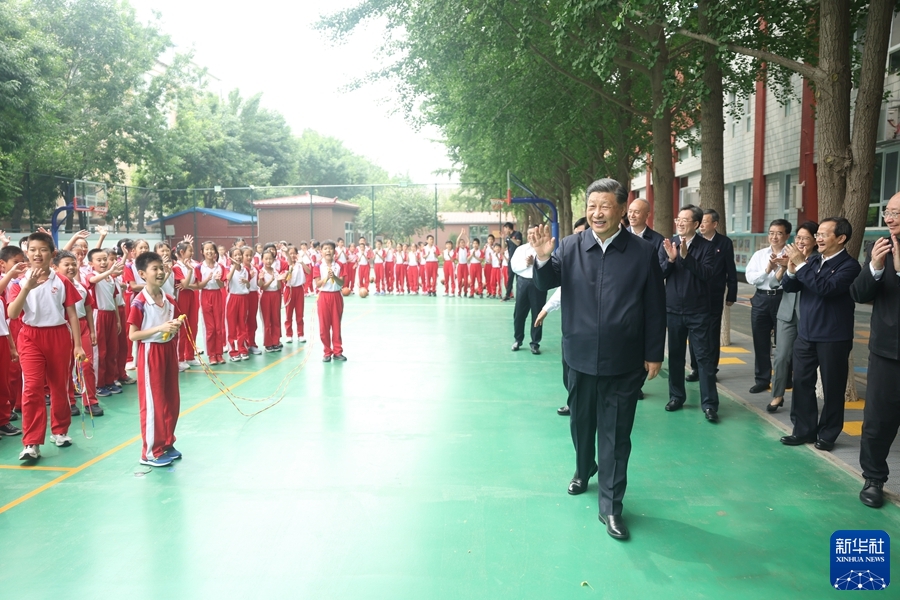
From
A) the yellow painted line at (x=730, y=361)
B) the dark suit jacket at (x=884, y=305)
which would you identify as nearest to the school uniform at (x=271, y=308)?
the yellow painted line at (x=730, y=361)

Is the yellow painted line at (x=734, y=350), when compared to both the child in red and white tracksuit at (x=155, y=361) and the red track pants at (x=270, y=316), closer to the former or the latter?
the red track pants at (x=270, y=316)

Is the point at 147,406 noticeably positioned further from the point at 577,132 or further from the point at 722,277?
the point at 577,132

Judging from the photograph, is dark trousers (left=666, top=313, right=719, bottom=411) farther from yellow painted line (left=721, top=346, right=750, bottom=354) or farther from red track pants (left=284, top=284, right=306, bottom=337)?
red track pants (left=284, top=284, right=306, bottom=337)

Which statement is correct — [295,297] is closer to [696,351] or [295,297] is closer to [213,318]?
[213,318]

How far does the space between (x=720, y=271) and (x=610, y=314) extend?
9.47 feet

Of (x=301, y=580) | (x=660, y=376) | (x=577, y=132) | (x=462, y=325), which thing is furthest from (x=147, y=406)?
(x=577, y=132)

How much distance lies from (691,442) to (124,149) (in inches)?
1122

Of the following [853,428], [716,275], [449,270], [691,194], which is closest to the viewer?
[853,428]

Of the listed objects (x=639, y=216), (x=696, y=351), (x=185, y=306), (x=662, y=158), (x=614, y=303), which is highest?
(x=662, y=158)

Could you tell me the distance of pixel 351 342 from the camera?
10.8 m

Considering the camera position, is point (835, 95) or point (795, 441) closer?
point (795, 441)

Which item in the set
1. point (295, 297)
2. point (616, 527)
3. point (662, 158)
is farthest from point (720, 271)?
Result: point (295, 297)

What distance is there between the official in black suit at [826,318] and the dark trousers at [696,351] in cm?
84

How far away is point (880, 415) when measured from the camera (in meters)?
4.17
